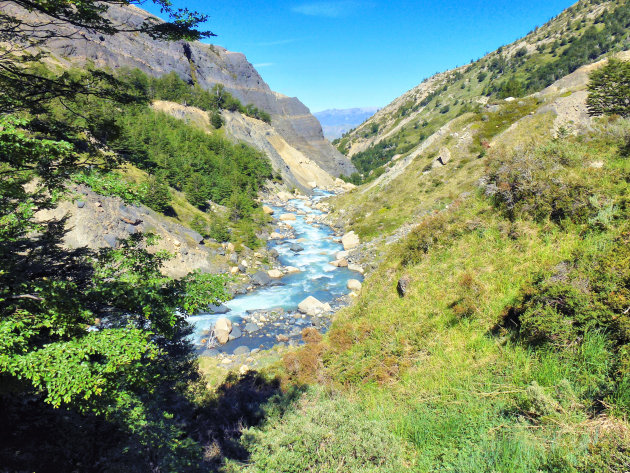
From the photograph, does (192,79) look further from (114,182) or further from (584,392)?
(584,392)

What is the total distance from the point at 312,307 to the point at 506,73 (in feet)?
538

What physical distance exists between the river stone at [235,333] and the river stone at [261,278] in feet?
24.6

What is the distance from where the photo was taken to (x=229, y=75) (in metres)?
118

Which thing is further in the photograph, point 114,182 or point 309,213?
point 309,213

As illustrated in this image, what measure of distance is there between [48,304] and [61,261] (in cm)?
423

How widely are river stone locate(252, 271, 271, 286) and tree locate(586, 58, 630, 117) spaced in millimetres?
28196

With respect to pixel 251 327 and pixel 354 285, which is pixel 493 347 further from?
pixel 354 285

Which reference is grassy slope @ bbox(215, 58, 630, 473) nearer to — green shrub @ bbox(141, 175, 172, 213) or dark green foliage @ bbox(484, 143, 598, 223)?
dark green foliage @ bbox(484, 143, 598, 223)

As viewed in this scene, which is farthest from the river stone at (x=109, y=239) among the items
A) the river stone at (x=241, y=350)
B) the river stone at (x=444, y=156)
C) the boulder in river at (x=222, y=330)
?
the river stone at (x=444, y=156)

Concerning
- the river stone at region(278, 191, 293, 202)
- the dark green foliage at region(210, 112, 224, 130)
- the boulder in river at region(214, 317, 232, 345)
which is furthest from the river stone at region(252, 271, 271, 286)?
the dark green foliage at region(210, 112, 224, 130)

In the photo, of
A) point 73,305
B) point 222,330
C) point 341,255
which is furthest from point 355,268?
point 73,305

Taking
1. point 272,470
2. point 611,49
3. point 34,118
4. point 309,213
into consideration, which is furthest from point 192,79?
point 611,49

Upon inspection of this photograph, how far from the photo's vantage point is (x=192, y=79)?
104m

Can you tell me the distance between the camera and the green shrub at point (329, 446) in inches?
208
